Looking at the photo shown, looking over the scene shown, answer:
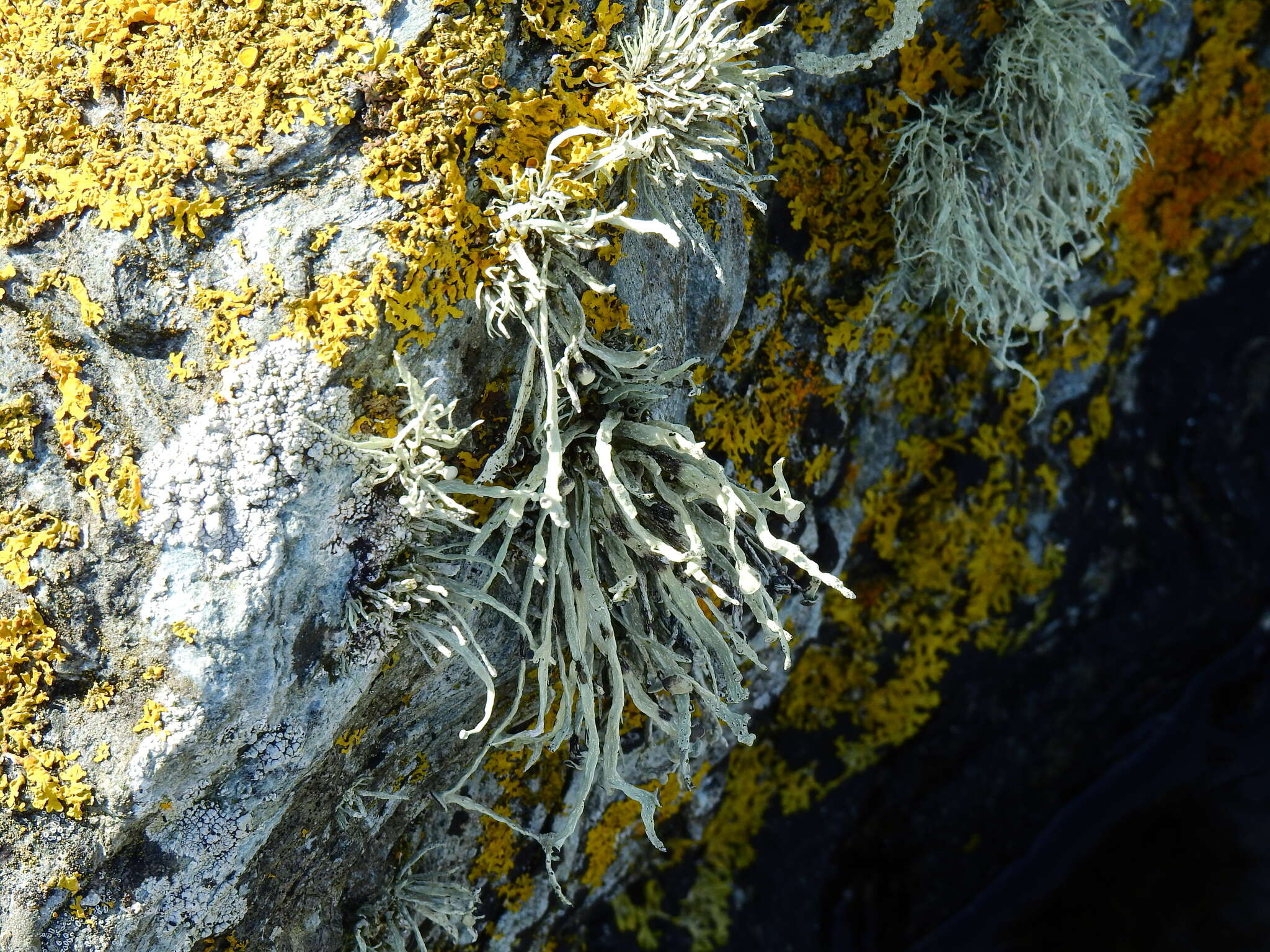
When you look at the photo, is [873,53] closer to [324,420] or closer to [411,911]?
[324,420]

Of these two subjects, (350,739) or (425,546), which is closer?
(425,546)

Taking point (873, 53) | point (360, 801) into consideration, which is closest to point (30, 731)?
point (360, 801)

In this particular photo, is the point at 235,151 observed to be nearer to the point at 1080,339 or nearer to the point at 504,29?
the point at 504,29

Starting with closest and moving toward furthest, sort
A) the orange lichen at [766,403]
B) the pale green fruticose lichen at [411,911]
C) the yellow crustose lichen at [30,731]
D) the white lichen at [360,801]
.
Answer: the yellow crustose lichen at [30,731]
the white lichen at [360,801]
the pale green fruticose lichen at [411,911]
the orange lichen at [766,403]

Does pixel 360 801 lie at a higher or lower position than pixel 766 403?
lower

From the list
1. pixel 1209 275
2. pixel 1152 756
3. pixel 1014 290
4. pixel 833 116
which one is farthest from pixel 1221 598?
pixel 833 116

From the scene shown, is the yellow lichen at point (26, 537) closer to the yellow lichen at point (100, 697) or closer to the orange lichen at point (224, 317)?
the yellow lichen at point (100, 697)

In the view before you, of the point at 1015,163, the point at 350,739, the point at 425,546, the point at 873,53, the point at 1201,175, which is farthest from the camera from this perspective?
the point at 1201,175

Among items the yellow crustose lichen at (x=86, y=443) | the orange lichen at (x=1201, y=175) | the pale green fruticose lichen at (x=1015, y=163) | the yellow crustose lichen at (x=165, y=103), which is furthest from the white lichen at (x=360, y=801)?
the orange lichen at (x=1201, y=175)
